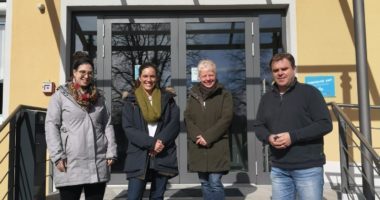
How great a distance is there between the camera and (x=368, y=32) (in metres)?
5.82

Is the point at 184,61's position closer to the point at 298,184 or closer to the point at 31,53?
the point at 31,53

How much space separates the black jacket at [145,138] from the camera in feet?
11.1

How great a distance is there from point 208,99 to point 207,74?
225mm

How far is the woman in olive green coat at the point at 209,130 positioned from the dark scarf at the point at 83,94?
2.95 feet

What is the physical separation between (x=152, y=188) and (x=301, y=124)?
1329 millimetres

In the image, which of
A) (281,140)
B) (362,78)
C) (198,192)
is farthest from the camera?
(198,192)

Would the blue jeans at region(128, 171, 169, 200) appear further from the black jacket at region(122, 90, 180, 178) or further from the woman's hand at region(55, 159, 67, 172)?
the woman's hand at region(55, 159, 67, 172)

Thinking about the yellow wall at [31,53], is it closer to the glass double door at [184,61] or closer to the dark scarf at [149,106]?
the glass double door at [184,61]

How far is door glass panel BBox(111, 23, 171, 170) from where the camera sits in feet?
19.4

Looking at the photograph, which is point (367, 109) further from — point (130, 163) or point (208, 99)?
point (130, 163)

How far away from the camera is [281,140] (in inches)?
116

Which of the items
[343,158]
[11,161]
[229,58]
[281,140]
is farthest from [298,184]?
[229,58]

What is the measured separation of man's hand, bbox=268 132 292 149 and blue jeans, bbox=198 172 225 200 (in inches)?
30.6

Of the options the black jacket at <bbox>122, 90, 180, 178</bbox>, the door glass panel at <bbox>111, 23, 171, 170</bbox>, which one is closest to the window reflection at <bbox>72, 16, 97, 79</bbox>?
the door glass panel at <bbox>111, 23, 171, 170</bbox>
